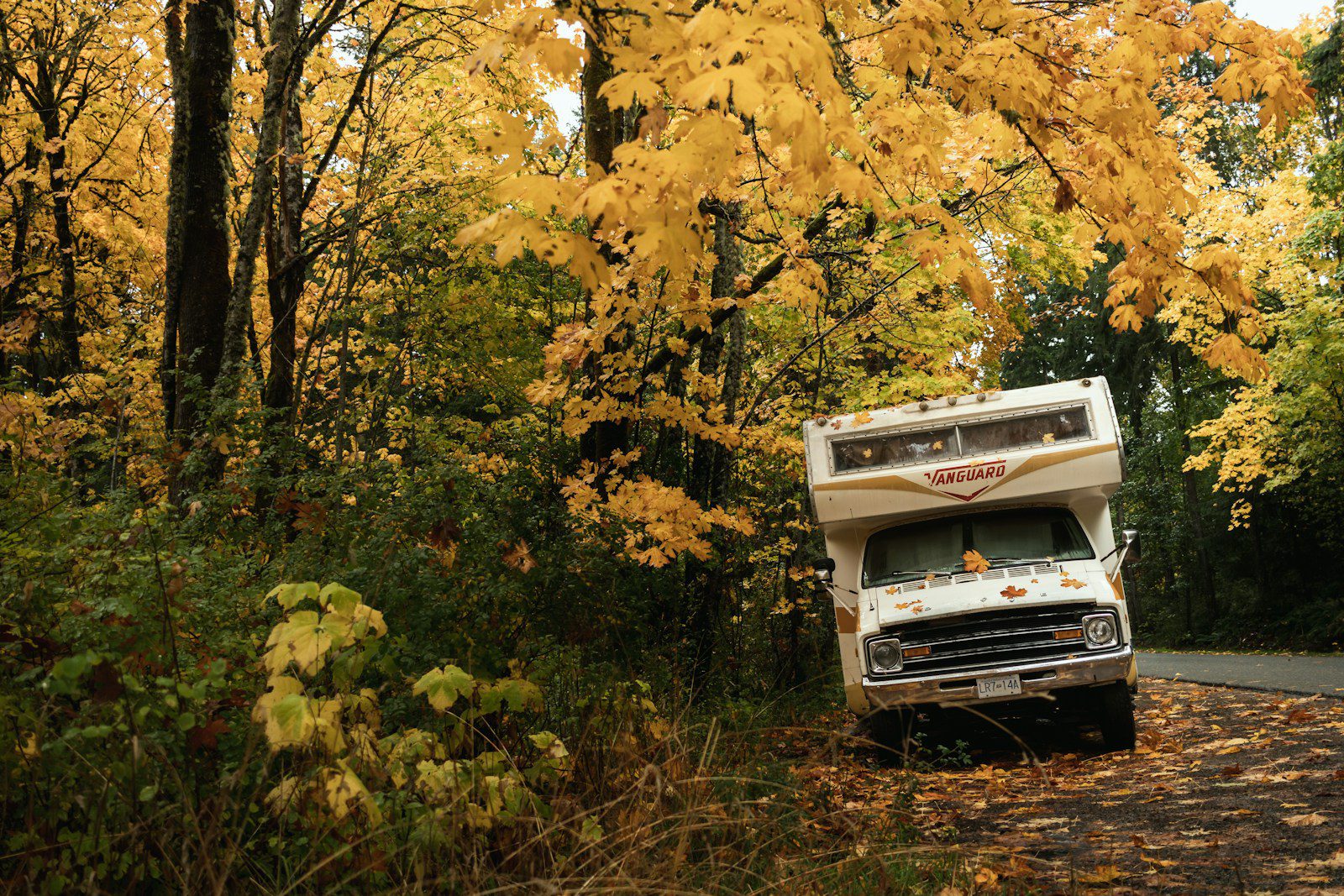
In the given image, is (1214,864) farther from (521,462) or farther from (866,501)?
(521,462)

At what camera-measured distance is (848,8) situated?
4789 millimetres

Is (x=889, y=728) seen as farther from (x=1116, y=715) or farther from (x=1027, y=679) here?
(x=1116, y=715)

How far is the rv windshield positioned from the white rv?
0.01 meters

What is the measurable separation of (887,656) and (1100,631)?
1738 millimetres

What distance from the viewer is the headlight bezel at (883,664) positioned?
8672 mm

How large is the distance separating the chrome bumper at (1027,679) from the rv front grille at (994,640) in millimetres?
71

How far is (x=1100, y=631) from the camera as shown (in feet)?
27.5

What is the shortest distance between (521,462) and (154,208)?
1214 centimetres

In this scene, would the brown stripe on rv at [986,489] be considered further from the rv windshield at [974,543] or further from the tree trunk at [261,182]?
the tree trunk at [261,182]

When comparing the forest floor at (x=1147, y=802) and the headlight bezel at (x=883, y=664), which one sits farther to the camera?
the headlight bezel at (x=883, y=664)

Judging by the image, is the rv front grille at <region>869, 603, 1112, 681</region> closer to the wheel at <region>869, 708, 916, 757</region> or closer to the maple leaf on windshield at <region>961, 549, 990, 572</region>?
the wheel at <region>869, 708, 916, 757</region>

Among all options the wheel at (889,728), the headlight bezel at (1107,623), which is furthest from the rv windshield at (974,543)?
the wheel at (889,728)

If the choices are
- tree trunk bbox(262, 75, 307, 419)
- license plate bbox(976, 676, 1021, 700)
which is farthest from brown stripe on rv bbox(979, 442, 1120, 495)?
tree trunk bbox(262, 75, 307, 419)

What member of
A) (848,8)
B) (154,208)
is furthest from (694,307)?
(154,208)
